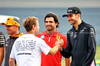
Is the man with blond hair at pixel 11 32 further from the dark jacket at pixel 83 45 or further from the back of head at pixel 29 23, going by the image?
the dark jacket at pixel 83 45

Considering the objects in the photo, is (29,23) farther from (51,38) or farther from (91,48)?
(51,38)

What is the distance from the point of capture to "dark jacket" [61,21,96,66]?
9.12 feet

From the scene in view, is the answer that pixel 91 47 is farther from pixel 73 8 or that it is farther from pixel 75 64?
pixel 73 8

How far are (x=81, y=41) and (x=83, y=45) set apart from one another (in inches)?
2.7

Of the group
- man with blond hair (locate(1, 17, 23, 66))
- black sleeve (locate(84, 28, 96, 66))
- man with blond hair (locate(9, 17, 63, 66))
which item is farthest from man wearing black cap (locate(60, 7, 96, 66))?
man with blond hair (locate(1, 17, 23, 66))

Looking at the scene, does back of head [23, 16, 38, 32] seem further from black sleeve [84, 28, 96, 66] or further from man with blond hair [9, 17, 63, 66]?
black sleeve [84, 28, 96, 66]

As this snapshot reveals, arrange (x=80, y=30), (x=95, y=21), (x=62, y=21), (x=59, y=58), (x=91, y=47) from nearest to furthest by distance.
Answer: (x=91, y=47)
(x=80, y=30)
(x=59, y=58)
(x=62, y=21)
(x=95, y=21)

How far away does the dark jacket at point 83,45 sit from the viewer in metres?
2.78

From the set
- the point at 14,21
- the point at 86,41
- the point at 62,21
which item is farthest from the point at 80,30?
the point at 62,21

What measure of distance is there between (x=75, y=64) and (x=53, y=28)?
103 centimetres

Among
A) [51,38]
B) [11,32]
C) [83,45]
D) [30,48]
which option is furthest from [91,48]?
[11,32]

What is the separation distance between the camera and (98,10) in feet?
33.7

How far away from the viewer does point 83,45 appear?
114 inches

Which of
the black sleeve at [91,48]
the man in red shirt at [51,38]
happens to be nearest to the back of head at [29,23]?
the black sleeve at [91,48]
